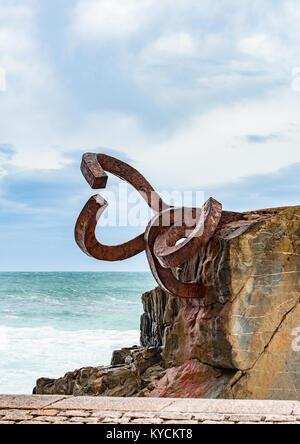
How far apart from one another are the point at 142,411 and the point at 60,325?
2178cm

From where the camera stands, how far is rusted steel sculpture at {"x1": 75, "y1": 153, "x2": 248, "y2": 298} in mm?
4730

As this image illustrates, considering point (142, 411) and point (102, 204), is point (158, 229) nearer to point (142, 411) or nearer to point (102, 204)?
point (102, 204)

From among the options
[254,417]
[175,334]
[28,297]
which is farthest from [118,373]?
[28,297]

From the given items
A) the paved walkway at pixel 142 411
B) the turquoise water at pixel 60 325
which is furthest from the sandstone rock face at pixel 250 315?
the turquoise water at pixel 60 325

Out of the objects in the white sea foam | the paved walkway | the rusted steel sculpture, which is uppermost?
the rusted steel sculpture

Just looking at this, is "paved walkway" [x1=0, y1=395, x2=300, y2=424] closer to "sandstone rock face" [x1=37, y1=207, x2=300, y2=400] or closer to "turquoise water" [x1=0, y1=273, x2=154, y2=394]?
"sandstone rock face" [x1=37, y1=207, x2=300, y2=400]

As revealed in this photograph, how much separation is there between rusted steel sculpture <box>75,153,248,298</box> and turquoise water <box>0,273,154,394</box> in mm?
9141

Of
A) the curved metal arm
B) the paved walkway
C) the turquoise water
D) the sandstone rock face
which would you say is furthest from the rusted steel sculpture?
the turquoise water

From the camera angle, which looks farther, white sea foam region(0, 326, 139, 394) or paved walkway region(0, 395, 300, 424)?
white sea foam region(0, 326, 139, 394)

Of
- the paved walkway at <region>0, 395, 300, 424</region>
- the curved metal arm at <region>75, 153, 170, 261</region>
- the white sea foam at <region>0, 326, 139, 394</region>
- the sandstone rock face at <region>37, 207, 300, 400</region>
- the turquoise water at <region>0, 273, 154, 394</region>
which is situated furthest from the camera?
the turquoise water at <region>0, 273, 154, 394</region>

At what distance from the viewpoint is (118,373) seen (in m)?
6.07

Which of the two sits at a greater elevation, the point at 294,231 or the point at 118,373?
the point at 294,231

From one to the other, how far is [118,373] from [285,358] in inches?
84.4
